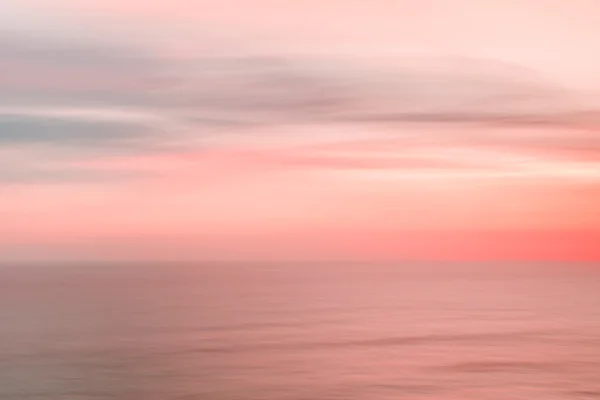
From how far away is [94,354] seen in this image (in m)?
34.9

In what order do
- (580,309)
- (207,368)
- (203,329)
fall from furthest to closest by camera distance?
(580,309), (203,329), (207,368)

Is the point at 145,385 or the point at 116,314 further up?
the point at 116,314

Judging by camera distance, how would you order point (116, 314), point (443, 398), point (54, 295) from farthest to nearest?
1. point (54, 295)
2. point (116, 314)
3. point (443, 398)

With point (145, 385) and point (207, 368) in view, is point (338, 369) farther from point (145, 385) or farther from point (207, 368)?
point (145, 385)

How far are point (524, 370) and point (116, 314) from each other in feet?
113

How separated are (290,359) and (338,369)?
3211 mm

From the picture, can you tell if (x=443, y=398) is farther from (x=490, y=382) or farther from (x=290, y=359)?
(x=290, y=359)

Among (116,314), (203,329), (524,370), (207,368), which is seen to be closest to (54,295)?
(116,314)

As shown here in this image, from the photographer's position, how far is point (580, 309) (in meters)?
63.9

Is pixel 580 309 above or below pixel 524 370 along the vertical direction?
above

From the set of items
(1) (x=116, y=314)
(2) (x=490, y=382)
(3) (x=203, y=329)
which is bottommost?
(2) (x=490, y=382)

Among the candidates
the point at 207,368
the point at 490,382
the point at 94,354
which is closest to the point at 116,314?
the point at 94,354

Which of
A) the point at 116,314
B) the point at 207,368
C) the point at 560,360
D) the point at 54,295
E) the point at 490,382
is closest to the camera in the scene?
the point at 490,382

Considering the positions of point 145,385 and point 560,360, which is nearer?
point 145,385
